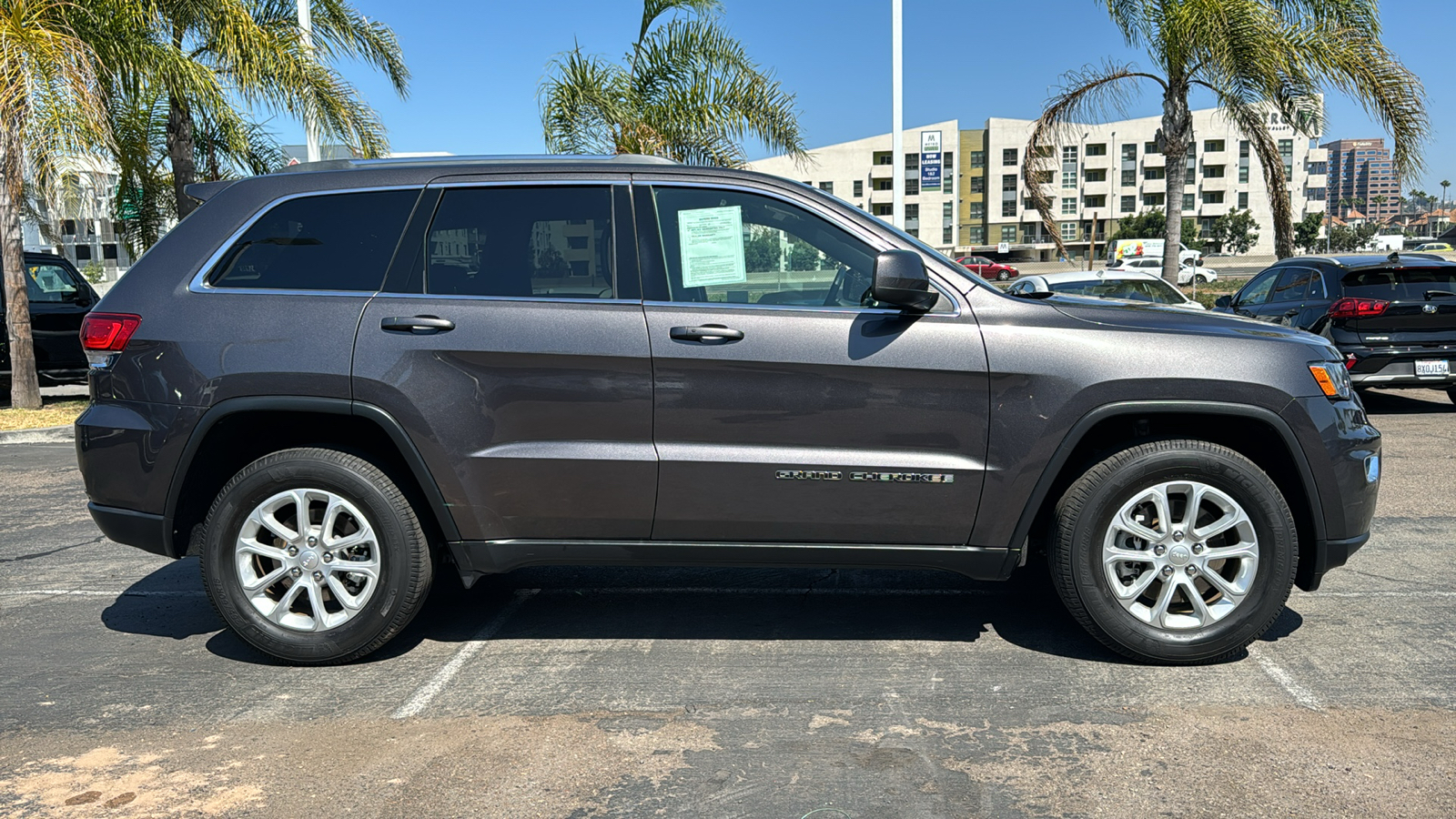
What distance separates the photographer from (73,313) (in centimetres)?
1343

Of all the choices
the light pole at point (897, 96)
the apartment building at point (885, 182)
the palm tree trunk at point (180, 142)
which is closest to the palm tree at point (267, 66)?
the palm tree trunk at point (180, 142)

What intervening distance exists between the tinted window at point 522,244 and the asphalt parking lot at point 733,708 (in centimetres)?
146

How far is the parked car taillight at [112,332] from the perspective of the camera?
4148mm

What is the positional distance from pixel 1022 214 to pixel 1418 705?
10942 centimetres

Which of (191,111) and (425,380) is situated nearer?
(425,380)

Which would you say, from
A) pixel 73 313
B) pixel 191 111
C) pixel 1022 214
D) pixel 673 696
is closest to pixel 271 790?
pixel 673 696

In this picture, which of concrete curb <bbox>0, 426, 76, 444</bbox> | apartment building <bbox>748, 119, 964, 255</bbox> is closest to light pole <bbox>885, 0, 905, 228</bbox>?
concrete curb <bbox>0, 426, 76, 444</bbox>

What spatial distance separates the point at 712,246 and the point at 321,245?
59.1 inches

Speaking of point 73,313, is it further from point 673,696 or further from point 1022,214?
point 1022,214

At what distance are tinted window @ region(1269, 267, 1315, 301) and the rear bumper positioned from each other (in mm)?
10625

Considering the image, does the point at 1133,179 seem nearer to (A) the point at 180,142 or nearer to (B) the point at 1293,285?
(B) the point at 1293,285

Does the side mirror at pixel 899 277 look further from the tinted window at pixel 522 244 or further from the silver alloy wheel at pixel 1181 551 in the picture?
the silver alloy wheel at pixel 1181 551

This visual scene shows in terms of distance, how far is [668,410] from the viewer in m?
3.94

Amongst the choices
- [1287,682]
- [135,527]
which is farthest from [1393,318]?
[135,527]
